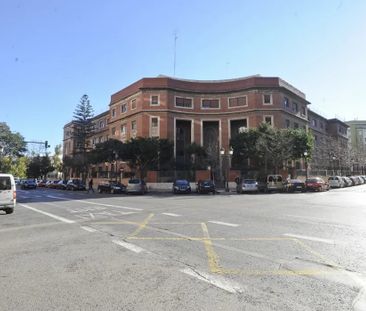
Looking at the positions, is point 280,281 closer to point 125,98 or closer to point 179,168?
point 179,168

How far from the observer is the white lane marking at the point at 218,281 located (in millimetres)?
5598

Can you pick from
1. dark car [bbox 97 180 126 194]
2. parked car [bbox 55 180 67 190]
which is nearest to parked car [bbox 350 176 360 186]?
dark car [bbox 97 180 126 194]

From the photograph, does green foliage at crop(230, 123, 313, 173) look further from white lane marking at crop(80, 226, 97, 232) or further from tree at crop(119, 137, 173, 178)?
white lane marking at crop(80, 226, 97, 232)

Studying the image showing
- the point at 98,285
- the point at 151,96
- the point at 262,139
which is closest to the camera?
the point at 98,285

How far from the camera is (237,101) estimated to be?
5666 centimetres

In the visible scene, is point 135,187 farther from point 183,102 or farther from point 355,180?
point 355,180

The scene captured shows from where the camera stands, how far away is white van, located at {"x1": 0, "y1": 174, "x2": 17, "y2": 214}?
59.3 ft

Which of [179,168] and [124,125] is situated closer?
[179,168]

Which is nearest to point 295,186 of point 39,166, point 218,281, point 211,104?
point 211,104

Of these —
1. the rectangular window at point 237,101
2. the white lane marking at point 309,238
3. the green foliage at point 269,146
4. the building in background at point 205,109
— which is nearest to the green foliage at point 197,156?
the building in background at point 205,109

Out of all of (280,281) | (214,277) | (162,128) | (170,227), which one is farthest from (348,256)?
(162,128)

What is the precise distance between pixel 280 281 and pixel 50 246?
557 centimetres

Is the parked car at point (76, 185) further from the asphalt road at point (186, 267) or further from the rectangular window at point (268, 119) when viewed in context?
the asphalt road at point (186, 267)

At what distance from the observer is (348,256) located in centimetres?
765
